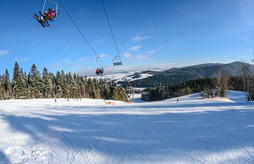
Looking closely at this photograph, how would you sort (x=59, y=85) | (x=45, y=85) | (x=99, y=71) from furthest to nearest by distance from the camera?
(x=59, y=85), (x=45, y=85), (x=99, y=71)

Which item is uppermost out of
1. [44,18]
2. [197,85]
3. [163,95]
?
[44,18]

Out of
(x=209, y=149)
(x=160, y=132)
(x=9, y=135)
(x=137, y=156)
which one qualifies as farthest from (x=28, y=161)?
(x=209, y=149)

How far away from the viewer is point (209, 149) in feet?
12.5

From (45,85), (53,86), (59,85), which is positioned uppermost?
(45,85)

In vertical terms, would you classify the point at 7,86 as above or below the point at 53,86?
above

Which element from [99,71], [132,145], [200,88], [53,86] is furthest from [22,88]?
[200,88]

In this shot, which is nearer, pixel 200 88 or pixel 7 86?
pixel 7 86

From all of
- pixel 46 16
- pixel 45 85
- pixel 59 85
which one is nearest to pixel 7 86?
pixel 45 85

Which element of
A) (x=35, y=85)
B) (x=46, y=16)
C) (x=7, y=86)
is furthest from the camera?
(x=7, y=86)

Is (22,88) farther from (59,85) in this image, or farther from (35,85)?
(59,85)

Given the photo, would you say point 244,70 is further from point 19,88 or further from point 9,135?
point 19,88

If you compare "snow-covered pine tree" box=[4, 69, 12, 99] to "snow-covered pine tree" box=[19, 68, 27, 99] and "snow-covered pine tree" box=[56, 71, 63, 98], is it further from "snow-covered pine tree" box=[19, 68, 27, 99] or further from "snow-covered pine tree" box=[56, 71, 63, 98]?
"snow-covered pine tree" box=[56, 71, 63, 98]

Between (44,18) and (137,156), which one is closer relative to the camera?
(137,156)

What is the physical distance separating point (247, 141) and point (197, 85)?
3653 inches
